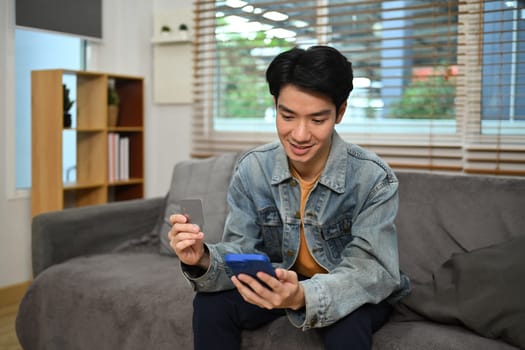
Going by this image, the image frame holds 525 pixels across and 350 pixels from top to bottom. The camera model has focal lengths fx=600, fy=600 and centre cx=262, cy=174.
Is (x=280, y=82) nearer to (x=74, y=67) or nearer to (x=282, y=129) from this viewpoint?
(x=282, y=129)

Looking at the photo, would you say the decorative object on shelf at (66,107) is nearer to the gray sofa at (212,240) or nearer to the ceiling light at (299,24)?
the gray sofa at (212,240)

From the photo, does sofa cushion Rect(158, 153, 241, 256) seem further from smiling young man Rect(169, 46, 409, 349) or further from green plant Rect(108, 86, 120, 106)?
green plant Rect(108, 86, 120, 106)

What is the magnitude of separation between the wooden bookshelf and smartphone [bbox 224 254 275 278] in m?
2.00

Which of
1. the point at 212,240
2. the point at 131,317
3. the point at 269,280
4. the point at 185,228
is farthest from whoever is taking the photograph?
the point at 212,240

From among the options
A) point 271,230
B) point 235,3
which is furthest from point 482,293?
point 235,3

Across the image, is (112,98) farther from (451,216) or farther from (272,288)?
(272,288)

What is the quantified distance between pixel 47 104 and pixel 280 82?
1.95 meters

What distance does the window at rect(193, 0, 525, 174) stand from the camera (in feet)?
8.55

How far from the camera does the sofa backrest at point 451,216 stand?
196cm

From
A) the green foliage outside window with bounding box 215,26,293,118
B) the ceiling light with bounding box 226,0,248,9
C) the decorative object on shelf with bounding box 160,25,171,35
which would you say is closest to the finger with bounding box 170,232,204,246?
the green foliage outside window with bounding box 215,26,293,118

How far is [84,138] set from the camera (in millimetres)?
3383

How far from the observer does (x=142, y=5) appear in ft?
12.1

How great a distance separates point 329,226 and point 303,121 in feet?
1.01

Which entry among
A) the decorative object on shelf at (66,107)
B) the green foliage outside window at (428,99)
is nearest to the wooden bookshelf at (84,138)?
the decorative object on shelf at (66,107)
